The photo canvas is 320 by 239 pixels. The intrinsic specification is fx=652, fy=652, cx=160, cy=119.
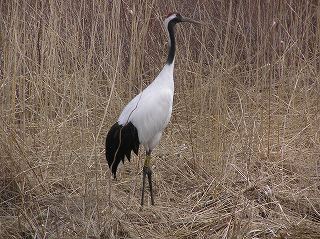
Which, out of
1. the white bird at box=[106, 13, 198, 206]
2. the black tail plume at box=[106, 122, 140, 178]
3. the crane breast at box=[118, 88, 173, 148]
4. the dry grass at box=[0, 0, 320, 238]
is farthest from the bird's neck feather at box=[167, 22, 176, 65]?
the dry grass at box=[0, 0, 320, 238]

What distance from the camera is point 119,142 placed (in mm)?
2941

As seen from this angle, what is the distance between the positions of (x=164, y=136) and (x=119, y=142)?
953 mm

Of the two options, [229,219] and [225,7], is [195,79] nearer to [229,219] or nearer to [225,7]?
[225,7]

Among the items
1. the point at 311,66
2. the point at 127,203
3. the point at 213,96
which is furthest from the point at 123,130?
the point at 311,66

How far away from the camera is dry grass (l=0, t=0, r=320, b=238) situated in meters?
2.86

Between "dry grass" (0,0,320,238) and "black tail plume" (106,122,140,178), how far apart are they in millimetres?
105

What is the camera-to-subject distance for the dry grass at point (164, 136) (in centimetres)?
286

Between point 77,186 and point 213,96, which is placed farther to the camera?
point 213,96

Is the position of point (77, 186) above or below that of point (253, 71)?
below

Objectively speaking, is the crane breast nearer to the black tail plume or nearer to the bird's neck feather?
the black tail plume

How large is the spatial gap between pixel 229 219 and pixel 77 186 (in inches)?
29.8

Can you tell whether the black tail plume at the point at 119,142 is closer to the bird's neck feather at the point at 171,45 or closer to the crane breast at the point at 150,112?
the crane breast at the point at 150,112

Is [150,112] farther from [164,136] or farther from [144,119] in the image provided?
[164,136]

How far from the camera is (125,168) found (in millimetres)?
3611
